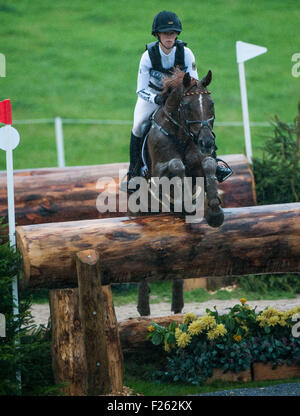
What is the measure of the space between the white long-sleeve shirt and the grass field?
9523 mm

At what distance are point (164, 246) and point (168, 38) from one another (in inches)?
69.2

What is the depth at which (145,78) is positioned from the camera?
5641 millimetres

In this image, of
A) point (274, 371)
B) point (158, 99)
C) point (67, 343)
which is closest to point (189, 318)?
point (274, 371)

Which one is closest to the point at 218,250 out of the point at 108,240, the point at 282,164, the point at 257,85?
the point at 108,240

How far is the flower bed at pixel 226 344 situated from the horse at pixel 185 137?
940 millimetres

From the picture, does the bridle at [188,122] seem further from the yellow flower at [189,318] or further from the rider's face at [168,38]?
the yellow flower at [189,318]

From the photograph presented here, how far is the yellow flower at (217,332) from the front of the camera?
5168 millimetres

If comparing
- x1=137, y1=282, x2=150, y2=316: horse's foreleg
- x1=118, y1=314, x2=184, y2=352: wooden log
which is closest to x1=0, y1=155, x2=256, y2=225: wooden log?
x1=137, y1=282, x2=150, y2=316: horse's foreleg

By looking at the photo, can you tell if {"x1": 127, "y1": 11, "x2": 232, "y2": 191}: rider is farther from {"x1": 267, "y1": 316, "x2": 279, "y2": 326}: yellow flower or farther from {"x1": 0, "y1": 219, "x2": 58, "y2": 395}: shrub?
{"x1": 0, "y1": 219, "x2": 58, "y2": 395}: shrub

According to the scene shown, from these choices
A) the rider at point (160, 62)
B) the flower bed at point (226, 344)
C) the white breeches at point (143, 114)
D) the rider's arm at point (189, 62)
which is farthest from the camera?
the white breeches at point (143, 114)

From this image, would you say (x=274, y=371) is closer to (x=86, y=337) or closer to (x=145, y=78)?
(x=86, y=337)

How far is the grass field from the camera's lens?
16906 mm

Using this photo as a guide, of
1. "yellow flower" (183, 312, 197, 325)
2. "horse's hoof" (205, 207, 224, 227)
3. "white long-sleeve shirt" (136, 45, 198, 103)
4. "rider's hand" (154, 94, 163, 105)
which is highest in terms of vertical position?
"white long-sleeve shirt" (136, 45, 198, 103)

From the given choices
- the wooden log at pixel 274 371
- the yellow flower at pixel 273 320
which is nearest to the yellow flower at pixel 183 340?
the wooden log at pixel 274 371
